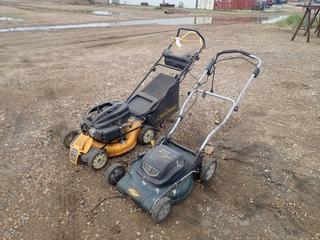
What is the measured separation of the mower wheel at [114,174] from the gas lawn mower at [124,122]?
38cm

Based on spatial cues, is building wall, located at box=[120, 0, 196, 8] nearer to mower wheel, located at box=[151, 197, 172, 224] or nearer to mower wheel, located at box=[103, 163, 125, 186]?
mower wheel, located at box=[103, 163, 125, 186]

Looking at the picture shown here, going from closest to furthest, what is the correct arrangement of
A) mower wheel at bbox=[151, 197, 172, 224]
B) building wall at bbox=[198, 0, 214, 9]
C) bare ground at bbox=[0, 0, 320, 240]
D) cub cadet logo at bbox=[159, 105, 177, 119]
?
mower wheel at bbox=[151, 197, 172, 224], bare ground at bbox=[0, 0, 320, 240], cub cadet logo at bbox=[159, 105, 177, 119], building wall at bbox=[198, 0, 214, 9]

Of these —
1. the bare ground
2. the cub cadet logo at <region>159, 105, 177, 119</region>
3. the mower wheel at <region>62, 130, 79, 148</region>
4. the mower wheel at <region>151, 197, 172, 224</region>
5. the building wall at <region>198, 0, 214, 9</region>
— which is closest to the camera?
the mower wheel at <region>151, 197, 172, 224</region>

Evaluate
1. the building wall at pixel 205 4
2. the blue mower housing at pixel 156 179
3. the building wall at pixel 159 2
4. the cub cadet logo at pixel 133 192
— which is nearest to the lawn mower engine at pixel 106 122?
the blue mower housing at pixel 156 179

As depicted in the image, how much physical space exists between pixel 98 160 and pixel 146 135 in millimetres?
946

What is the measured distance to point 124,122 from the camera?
4.59 metres

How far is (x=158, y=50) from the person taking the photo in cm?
1157

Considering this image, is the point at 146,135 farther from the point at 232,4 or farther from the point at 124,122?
the point at 232,4

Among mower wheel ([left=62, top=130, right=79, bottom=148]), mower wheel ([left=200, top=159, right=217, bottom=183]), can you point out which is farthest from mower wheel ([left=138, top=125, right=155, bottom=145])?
mower wheel ([left=200, top=159, right=217, bottom=183])

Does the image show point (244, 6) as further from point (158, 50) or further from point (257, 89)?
point (257, 89)

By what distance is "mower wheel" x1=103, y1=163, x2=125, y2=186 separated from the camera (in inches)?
157

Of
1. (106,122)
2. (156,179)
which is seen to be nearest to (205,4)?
(106,122)

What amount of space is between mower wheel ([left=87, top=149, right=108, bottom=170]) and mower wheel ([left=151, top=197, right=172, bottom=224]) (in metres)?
1.30

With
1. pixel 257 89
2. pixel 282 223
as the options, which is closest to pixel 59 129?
pixel 282 223
